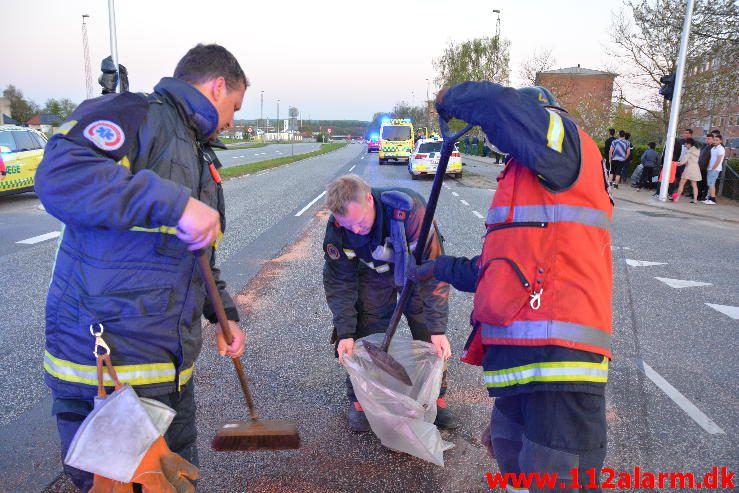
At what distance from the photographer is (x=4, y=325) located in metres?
4.76

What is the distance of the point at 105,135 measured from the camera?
61.0 inches

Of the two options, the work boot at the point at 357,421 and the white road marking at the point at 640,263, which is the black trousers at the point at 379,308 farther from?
the white road marking at the point at 640,263

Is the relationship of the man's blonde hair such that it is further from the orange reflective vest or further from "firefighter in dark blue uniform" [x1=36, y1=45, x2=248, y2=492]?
the orange reflective vest

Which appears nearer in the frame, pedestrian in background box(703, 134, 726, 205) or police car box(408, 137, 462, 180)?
pedestrian in background box(703, 134, 726, 205)

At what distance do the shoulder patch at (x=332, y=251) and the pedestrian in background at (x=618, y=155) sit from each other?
17908 millimetres

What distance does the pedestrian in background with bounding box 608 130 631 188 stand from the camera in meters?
18.6

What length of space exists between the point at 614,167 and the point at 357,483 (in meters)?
18.9

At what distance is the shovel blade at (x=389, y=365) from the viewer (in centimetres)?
287

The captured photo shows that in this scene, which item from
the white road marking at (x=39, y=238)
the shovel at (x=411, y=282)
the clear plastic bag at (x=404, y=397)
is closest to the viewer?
the shovel at (x=411, y=282)

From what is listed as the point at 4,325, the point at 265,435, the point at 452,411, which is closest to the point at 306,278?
the point at 4,325

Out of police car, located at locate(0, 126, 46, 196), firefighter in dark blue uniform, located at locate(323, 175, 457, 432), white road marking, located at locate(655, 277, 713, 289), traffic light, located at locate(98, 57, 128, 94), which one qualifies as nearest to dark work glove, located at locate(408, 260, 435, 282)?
firefighter in dark blue uniform, located at locate(323, 175, 457, 432)

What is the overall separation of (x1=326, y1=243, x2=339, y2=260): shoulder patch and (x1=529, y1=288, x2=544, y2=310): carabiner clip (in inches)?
61.9

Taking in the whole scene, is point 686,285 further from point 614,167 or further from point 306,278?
point 614,167

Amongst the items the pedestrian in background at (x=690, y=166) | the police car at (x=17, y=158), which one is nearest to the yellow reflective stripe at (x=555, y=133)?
the police car at (x=17, y=158)
